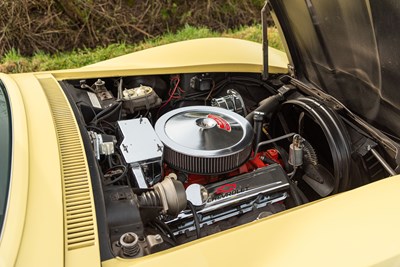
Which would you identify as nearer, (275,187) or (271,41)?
(275,187)

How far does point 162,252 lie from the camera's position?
43.1 inches

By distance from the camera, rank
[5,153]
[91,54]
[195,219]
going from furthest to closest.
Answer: [91,54]
[195,219]
[5,153]

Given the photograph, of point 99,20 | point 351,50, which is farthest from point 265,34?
point 99,20

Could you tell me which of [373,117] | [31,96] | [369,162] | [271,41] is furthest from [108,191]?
[271,41]

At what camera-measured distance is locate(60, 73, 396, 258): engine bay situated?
1.36 metres

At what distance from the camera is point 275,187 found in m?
1.59

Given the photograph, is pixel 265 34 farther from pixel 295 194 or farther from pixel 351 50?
pixel 295 194

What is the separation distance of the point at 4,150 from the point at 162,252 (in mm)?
594

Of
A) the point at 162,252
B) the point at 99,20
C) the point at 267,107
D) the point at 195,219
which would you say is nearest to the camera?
the point at 162,252

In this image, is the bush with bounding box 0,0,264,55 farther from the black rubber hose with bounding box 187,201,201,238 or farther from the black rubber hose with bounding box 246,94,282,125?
the black rubber hose with bounding box 187,201,201,238

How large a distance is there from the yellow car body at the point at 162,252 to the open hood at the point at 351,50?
0.39 metres

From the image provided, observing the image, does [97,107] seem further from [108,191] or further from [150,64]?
[108,191]

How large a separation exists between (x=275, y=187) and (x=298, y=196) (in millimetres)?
123

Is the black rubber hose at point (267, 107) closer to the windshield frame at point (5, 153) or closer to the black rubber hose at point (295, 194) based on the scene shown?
the black rubber hose at point (295, 194)
